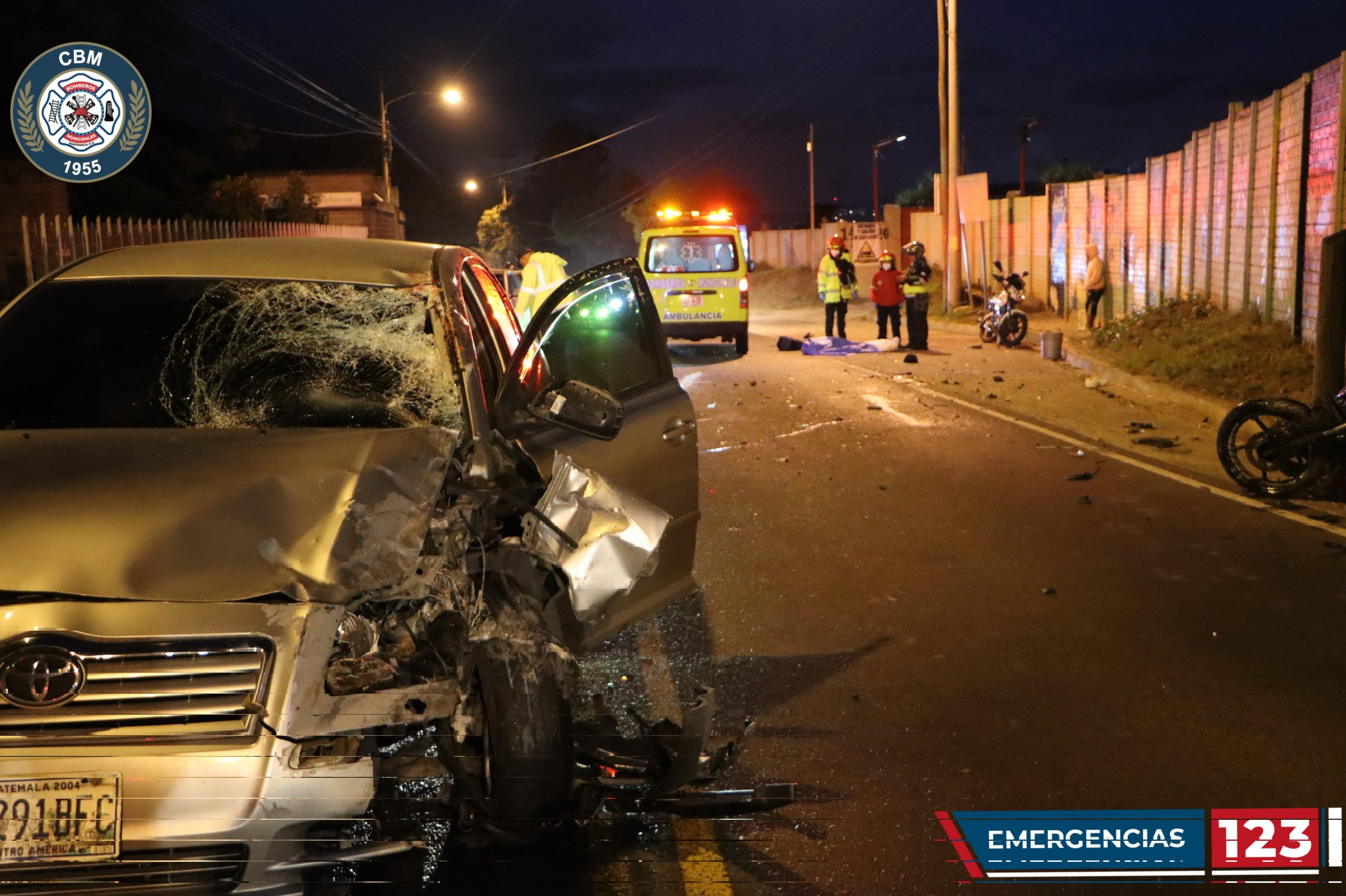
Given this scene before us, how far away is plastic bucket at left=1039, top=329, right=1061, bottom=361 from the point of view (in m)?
19.7

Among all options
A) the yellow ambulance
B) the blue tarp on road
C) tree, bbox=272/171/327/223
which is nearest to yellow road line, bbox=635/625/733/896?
the yellow ambulance

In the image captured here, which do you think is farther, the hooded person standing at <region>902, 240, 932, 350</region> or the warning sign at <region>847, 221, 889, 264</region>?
the warning sign at <region>847, 221, 889, 264</region>

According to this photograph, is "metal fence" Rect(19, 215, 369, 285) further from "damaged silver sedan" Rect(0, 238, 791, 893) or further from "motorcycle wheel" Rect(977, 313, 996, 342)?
"motorcycle wheel" Rect(977, 313, 996, 342)

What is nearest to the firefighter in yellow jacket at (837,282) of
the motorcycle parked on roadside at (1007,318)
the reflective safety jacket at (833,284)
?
the reflective safety jacket at (833,284)

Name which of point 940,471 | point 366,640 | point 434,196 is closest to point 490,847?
point 366,640

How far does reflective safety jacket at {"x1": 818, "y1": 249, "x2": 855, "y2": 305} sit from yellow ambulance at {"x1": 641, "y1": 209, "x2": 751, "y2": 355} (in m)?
1.31

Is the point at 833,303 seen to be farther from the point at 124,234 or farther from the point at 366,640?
the point at 366,640

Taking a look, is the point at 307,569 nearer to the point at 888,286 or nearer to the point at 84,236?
the point at 84,236

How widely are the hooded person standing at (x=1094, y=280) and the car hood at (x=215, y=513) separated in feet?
69.1

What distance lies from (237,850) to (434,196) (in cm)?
8917

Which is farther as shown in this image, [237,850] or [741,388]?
[741,388]

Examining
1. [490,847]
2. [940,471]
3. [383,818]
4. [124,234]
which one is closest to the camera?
[383,818]

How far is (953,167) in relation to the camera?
28000 mm

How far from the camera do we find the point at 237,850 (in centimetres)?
276
